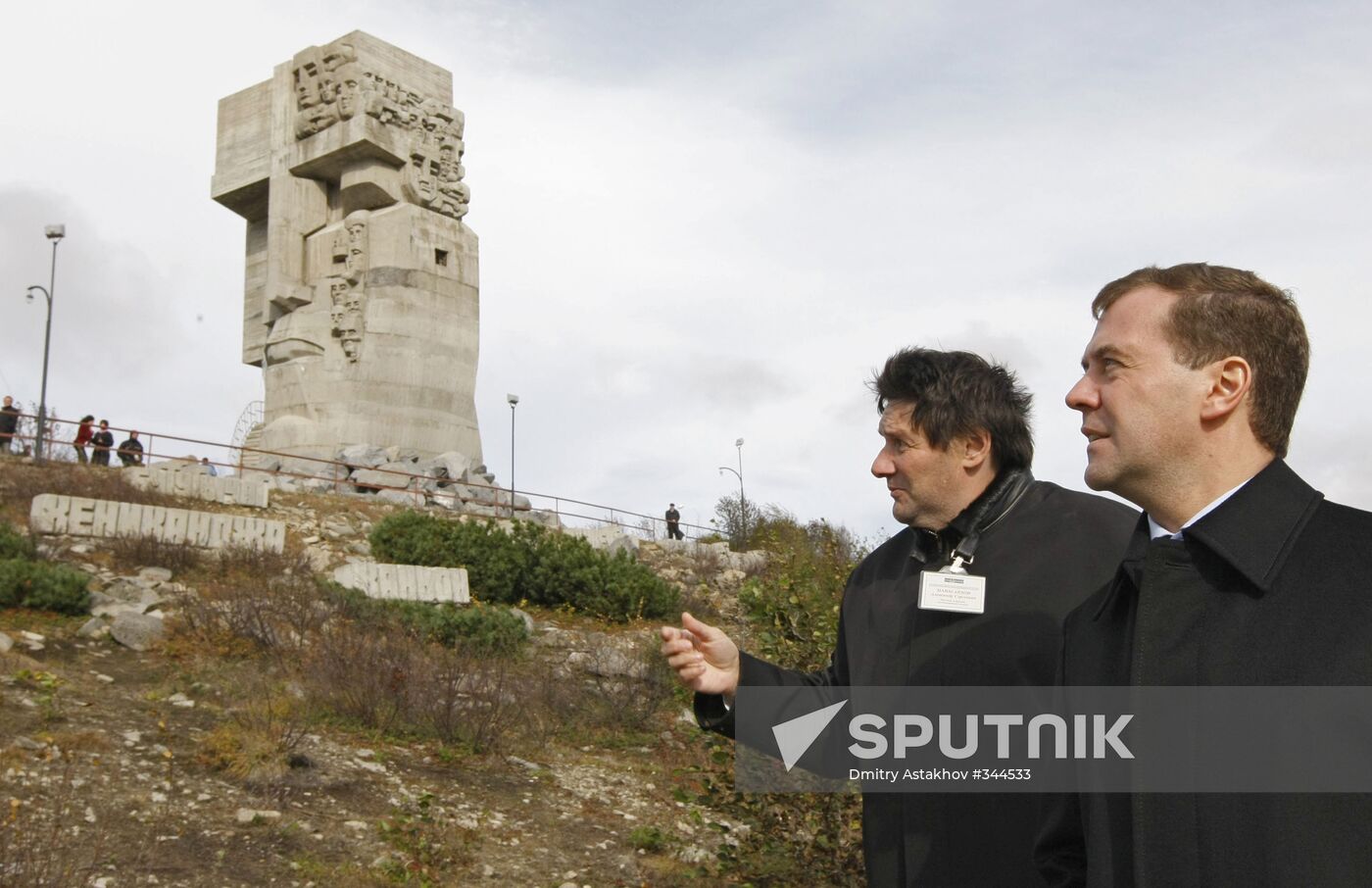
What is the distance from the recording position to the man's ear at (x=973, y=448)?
284cm

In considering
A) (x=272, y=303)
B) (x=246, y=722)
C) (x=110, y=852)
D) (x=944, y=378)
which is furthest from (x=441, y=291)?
(x=944, y=378)

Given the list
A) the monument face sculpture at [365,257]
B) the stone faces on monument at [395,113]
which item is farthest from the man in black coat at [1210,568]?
the stone faces on monument at [395,113]

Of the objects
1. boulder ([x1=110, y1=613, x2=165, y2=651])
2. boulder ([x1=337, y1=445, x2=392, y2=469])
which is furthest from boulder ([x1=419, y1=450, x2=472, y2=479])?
boulder ([x1=110, y1=613, x2=165, y2=651])

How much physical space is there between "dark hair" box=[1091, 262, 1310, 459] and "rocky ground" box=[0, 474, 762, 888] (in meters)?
4.26

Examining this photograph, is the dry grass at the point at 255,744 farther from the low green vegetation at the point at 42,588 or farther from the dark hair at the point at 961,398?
the dark hair at the point at 961,398

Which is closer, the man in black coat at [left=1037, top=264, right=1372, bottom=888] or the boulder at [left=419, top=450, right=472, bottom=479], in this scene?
the man in black coat at [left=1037, top=264, right=1372, bottom=888]

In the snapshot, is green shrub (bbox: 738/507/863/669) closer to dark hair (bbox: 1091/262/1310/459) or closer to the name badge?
the name badge

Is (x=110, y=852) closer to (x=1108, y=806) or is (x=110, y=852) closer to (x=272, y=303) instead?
(x=1108, y=806)

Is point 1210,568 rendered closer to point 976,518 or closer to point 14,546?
point 976,518

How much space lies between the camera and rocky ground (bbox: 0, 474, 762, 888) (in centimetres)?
533

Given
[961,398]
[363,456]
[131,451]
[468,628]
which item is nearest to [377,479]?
[363,456]

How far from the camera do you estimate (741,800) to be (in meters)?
5.07

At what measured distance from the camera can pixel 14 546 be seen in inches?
451

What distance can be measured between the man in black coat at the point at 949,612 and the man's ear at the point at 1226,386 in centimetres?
81
